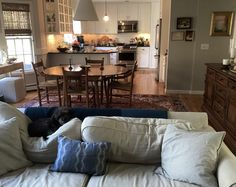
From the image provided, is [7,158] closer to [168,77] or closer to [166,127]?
[166,127]

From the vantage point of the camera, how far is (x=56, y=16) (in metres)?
6.32

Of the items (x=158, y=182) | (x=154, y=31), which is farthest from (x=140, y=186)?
(x=154, y=31)

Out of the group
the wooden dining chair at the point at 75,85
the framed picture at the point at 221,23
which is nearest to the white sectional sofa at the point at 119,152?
the wooden dining chair at the point at 75,85

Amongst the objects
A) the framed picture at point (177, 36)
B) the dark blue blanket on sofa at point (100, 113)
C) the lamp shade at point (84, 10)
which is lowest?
the dark blue blanket on sofa at point (100, 113)

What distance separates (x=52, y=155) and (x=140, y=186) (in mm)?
739

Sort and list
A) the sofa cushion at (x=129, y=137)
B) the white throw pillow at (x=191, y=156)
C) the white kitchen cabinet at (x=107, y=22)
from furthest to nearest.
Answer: the white kitchen cabinet at (x=107, y=22), the sofa cushion at (x=129, y=137), the white throw pillow at (x=191, y=156)

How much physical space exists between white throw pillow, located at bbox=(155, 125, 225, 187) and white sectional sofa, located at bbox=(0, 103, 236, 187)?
0.16ft

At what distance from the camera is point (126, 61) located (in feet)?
29.1

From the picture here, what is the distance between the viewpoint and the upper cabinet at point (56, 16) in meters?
6.13

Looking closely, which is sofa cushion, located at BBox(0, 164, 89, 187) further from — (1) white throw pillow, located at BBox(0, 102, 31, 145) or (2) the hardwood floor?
(2) the hardwood floor

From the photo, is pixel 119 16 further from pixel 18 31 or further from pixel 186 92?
pixel 186 92

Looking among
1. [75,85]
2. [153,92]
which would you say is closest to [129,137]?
[75,85]

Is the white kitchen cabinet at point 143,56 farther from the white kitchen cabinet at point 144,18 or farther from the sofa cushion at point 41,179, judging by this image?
the sofa cushion at point 41,179

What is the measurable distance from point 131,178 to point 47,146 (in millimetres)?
702
